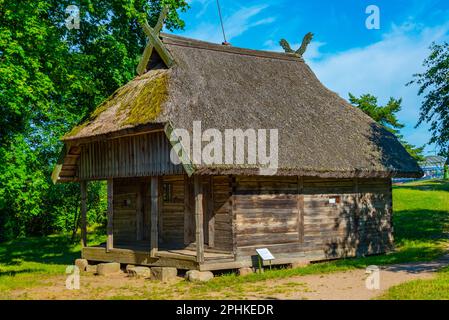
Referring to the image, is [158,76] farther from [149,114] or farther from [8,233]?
[8,233]

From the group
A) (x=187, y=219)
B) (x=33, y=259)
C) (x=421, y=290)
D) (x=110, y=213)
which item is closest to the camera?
(x=421, y=290)

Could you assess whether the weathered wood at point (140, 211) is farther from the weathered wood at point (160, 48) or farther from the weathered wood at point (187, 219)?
the weathered wood at point (160, 48)

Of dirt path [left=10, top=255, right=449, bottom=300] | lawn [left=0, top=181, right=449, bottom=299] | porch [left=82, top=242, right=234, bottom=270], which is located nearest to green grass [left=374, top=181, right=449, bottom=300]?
lawn [left=0, top=181, right=449, bottom=299]

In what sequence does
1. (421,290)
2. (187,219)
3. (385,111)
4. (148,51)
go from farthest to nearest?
1. (385,111)
2. (148,51)
3. (187,219)
4. (421,290)

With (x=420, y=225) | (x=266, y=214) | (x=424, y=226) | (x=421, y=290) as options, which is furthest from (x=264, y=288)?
(x=420, y=225)

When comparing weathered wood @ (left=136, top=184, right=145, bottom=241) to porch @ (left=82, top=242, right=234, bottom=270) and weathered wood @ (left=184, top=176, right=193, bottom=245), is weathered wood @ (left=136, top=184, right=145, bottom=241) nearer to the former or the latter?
porch @ (left=82, top=242, right=234, bottom=270)

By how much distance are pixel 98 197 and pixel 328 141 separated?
712 inches

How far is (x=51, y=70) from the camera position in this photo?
2014 centimetres

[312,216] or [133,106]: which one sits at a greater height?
[133,106]

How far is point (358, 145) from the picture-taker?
19891mm

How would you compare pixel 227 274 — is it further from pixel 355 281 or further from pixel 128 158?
pixel 128 158

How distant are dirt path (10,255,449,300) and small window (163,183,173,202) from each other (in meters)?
4.03

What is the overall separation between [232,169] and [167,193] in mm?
5240

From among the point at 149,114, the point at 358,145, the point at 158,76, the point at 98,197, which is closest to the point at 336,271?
the point at 358,145
